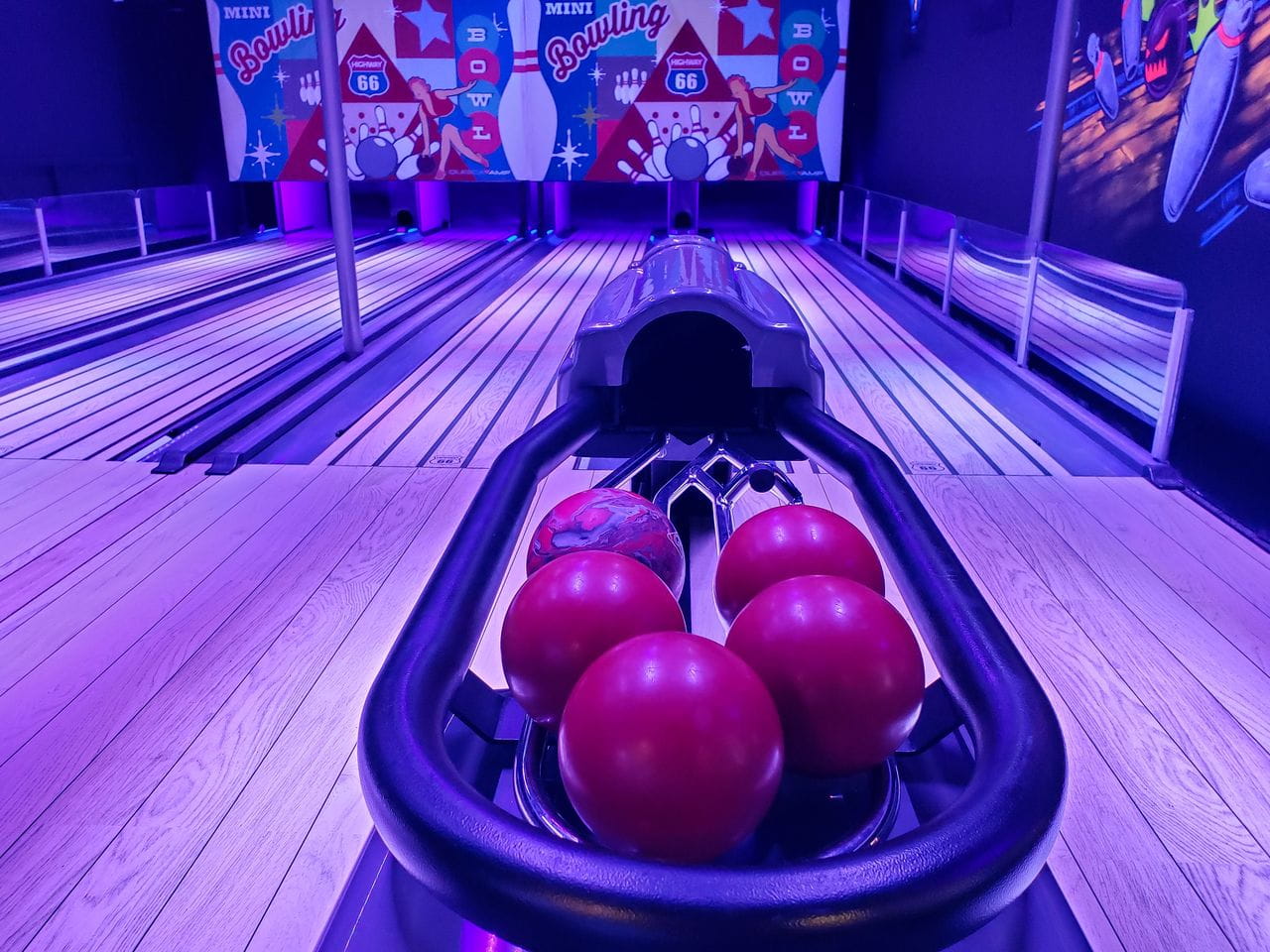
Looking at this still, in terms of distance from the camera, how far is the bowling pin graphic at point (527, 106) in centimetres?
804

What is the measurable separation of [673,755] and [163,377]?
3807 mm

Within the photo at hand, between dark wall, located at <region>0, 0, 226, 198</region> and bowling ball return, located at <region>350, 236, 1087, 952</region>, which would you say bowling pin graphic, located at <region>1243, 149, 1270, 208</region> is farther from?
dark wall, located at <region>0, 0, 226, 198</region>

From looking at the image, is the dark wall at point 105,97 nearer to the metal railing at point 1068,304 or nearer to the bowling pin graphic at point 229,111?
the bowling pin graphic at point 229,111

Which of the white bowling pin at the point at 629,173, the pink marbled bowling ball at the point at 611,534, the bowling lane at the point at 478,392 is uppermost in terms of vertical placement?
the white bowling pin at the point at 629,173

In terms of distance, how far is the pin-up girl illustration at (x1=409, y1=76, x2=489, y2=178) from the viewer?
27.1 ft

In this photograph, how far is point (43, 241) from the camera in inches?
247

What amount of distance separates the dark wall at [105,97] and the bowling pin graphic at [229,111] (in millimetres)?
230

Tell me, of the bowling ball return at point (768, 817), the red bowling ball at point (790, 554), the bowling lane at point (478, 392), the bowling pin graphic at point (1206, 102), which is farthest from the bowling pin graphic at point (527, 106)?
the red bowling ball at point (790, 554)

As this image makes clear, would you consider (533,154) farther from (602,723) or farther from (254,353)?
(602,723)

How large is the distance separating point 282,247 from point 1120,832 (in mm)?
8121

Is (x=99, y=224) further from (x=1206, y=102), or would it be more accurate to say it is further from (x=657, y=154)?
(x=1206, y=102)

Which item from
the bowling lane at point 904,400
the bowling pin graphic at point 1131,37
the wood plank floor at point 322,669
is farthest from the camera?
the bowling pin graphic at point 1131,37

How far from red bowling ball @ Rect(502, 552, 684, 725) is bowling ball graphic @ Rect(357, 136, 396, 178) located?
8.00 meters

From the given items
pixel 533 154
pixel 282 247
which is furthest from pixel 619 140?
pixel 282 247
